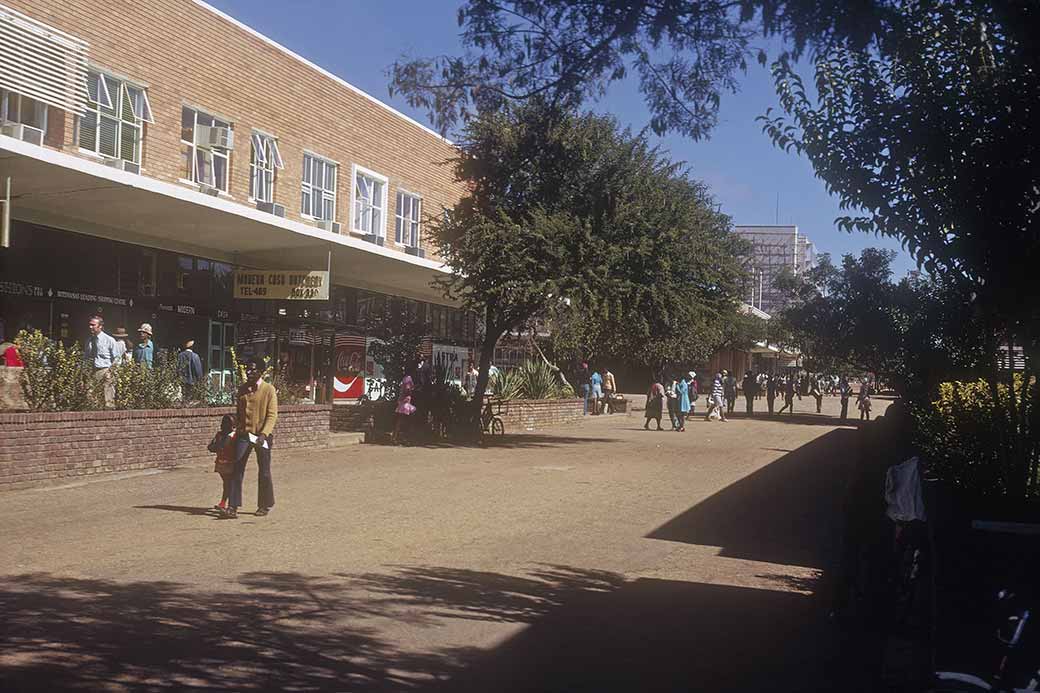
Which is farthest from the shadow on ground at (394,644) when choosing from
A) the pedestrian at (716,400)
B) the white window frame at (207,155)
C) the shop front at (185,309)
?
the pedestrian at (716,400)

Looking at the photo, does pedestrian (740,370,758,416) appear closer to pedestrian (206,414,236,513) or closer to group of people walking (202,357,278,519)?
group of people walking (202,357,278,519)

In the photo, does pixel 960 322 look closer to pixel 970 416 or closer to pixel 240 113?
pixel 970 416

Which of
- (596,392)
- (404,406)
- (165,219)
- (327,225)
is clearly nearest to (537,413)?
(327,225)

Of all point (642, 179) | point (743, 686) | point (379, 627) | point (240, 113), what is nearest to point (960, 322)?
point (743, 686)

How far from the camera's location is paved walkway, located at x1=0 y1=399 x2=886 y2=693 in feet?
20.3

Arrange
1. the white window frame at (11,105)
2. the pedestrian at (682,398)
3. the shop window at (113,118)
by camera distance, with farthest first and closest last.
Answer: the pedestrian at (682,398) < the shop window at (113,118) < the white window frame at (11,105)

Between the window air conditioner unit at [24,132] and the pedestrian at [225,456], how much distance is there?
9.22 m

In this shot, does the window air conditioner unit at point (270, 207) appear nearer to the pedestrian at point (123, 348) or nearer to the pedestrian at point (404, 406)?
the pedestrian at point (123, 348)

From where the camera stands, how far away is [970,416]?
11.8m

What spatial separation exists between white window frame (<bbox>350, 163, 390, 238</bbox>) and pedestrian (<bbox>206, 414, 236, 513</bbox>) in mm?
19618

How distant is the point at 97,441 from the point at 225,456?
4.50m

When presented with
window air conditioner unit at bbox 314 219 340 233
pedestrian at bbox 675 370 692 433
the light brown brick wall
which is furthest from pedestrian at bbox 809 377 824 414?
window air conditioner unit at bbox 314 219 340 233

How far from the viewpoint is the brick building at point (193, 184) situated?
20.0 m

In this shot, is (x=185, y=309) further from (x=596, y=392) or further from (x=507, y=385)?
(x=596, y=392)
